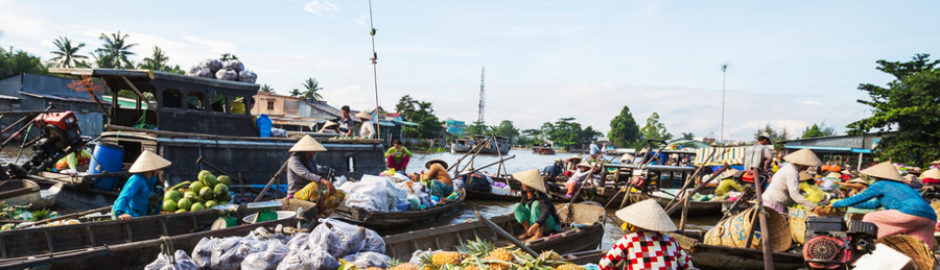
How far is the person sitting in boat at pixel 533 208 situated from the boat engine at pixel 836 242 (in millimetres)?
2771

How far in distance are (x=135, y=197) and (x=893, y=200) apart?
8.95 m

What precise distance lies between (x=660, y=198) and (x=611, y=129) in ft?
210

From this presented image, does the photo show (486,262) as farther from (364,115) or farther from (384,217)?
(364,115)

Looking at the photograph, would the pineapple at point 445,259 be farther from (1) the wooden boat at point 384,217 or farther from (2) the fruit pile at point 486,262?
(1) the wooden boat at point 384,217

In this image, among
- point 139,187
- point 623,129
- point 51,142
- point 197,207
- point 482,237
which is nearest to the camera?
point 139,187

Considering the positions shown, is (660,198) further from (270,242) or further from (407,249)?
(270,242)

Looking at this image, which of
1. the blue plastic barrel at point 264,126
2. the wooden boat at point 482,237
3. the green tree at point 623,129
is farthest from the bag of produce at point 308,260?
the green tree at point 623,129

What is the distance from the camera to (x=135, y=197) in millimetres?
5699

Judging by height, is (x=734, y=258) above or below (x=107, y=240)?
below

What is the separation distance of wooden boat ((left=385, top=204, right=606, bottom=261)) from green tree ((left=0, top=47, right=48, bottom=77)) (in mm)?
39928

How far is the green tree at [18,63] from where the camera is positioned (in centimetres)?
3206

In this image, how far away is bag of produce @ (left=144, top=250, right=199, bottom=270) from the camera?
154 inches

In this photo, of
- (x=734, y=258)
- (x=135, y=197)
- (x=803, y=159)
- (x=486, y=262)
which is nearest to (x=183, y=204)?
(x=135, y=197)

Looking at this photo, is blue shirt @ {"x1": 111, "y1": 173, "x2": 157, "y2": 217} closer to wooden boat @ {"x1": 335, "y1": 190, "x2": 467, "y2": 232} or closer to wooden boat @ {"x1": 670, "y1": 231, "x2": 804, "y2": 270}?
wooden boat @ {"x1": 335, "y1": 190, "x2": 467, "y2": 232}
